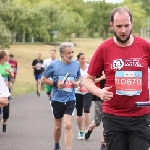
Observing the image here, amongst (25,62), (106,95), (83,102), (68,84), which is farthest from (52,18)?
(106,95)

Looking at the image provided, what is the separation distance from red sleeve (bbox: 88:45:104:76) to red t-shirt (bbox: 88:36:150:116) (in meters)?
0.02

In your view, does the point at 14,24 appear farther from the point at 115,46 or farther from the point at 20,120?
the point at 115,46

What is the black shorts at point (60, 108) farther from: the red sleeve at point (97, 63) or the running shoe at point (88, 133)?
the red sleeve at point (97, 63)

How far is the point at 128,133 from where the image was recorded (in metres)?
6.54

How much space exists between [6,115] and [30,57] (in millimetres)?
56634

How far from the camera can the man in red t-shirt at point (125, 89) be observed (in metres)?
6.44

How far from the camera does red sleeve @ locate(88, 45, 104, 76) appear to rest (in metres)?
6.62

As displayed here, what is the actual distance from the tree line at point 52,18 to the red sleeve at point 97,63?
2668 cm

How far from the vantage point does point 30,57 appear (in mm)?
70875

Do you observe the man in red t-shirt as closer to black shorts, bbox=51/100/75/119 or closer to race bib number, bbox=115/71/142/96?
race bib number, bbox=115/71/142/96

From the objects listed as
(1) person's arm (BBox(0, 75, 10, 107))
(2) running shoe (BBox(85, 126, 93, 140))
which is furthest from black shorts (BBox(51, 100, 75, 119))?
(1) person's arm (BBox(0, 75, 10, 107))

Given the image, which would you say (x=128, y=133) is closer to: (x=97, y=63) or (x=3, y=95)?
(x=97, y=63)

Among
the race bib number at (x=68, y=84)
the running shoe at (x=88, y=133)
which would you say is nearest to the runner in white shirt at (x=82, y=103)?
the running shoe at (x=88, y=133)

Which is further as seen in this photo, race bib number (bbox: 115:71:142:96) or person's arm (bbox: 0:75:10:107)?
race bib number (bbox: 115:71:142:96)
